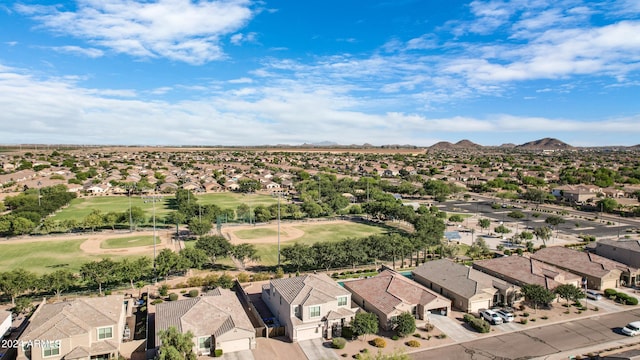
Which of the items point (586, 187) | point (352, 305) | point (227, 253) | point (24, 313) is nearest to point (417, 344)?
point (352, 305)

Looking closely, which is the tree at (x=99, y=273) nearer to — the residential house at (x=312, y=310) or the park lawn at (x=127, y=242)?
the park lawn at (x=127, y=242)

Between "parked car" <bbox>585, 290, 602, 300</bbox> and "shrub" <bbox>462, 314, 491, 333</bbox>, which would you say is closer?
"shrub" <bbox>462, 314, 491, 333</bbox>

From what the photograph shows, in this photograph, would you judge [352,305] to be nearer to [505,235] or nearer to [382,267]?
[382,267]

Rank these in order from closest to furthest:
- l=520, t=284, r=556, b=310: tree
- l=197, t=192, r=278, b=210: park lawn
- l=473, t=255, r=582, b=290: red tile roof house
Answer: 1. l=520, t=284, r=556, b=310: tree
2. l=473, t=255, r=582, b=290: red tile roof house
3. l=197, t=192, r=278, b=210: park lawn

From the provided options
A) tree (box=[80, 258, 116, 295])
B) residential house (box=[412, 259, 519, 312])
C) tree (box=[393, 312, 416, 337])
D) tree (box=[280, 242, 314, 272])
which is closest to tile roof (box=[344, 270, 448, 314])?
tree (box=[393, 312, 416, 337])

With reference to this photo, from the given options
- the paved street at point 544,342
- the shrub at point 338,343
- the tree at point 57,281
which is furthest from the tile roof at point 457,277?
the tree at point 57,281

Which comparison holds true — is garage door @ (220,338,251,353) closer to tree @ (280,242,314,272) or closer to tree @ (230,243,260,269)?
tree @ (280,242,314,272)

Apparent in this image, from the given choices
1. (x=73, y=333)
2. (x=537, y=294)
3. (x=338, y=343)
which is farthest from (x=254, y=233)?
(x=537, y=294)

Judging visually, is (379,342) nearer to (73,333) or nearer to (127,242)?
(73,333)
